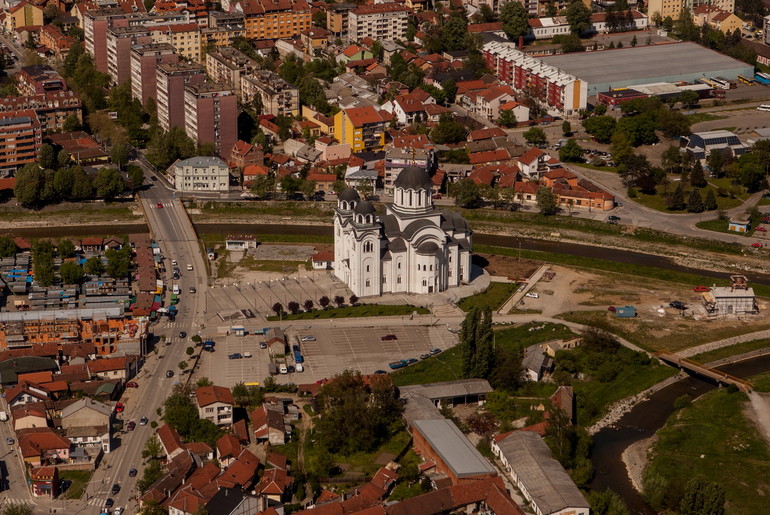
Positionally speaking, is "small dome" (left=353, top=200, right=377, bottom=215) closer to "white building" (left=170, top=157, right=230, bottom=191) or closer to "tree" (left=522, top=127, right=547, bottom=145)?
"white building" (left=170, top=157, right=230, bottom=191)

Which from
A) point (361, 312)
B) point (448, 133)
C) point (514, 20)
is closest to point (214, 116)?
point (448, 133)

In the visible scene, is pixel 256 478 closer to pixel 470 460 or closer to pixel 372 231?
pixel 470 460

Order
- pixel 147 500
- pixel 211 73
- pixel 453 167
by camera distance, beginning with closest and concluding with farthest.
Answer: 1. pixel 147 500
2. pixel 453 167
3. pixel 211 73

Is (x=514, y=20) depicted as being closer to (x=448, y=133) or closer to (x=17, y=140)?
(x=448, y=133)

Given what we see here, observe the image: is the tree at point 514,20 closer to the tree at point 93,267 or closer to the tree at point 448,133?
the tree at point 448,133

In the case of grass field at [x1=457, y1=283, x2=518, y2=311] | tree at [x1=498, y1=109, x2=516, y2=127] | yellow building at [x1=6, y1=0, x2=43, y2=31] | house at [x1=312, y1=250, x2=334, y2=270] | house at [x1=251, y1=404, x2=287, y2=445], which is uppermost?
yellow building at [x1=6, y1=0, x2=43, y2=31]

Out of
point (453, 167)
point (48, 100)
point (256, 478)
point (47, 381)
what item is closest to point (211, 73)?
point (48, 100)

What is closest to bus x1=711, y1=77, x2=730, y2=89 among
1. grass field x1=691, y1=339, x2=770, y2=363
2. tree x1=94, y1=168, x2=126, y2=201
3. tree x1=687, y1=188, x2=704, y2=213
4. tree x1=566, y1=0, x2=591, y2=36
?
tree x1=566, y1=0, x2=591, y2=36

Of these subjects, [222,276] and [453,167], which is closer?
[222,276]
